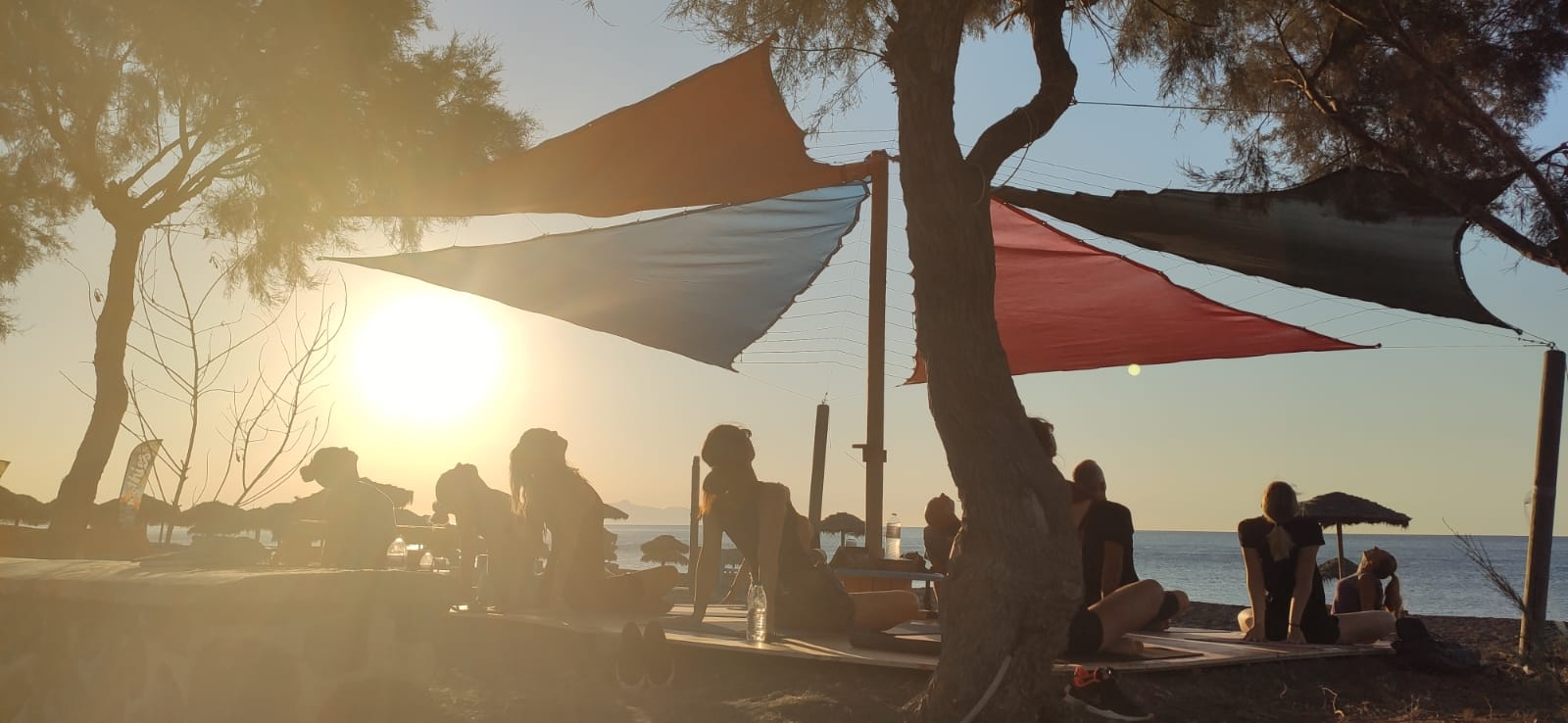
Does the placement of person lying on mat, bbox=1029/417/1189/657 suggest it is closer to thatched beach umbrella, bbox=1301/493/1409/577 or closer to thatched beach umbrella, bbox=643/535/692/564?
thatched beach umbrella, bbox=1301/493/1409/577

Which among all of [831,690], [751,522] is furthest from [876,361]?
[831,690]

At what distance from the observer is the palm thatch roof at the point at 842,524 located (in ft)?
65.7

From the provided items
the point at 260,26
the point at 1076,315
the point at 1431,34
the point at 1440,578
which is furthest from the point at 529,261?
the point at 1440,578

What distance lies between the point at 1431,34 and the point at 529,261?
5.22 m

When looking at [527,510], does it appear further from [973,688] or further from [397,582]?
[973,688]

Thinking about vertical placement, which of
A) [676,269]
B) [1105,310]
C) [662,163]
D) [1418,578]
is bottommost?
[1418,578]

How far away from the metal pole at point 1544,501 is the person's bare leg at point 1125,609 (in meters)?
2.50

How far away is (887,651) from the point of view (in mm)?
4305

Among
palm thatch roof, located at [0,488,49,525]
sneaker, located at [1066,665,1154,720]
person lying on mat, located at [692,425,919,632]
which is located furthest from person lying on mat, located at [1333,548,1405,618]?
palm thatch roof, located at [0,488,49,525]

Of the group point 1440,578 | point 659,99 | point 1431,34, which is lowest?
point 1440,578

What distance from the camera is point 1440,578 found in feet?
175

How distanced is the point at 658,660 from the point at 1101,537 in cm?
204

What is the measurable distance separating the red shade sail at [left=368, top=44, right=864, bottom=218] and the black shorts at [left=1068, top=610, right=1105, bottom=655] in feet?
9.53

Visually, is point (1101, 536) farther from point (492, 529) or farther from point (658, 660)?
point (492, 529)
